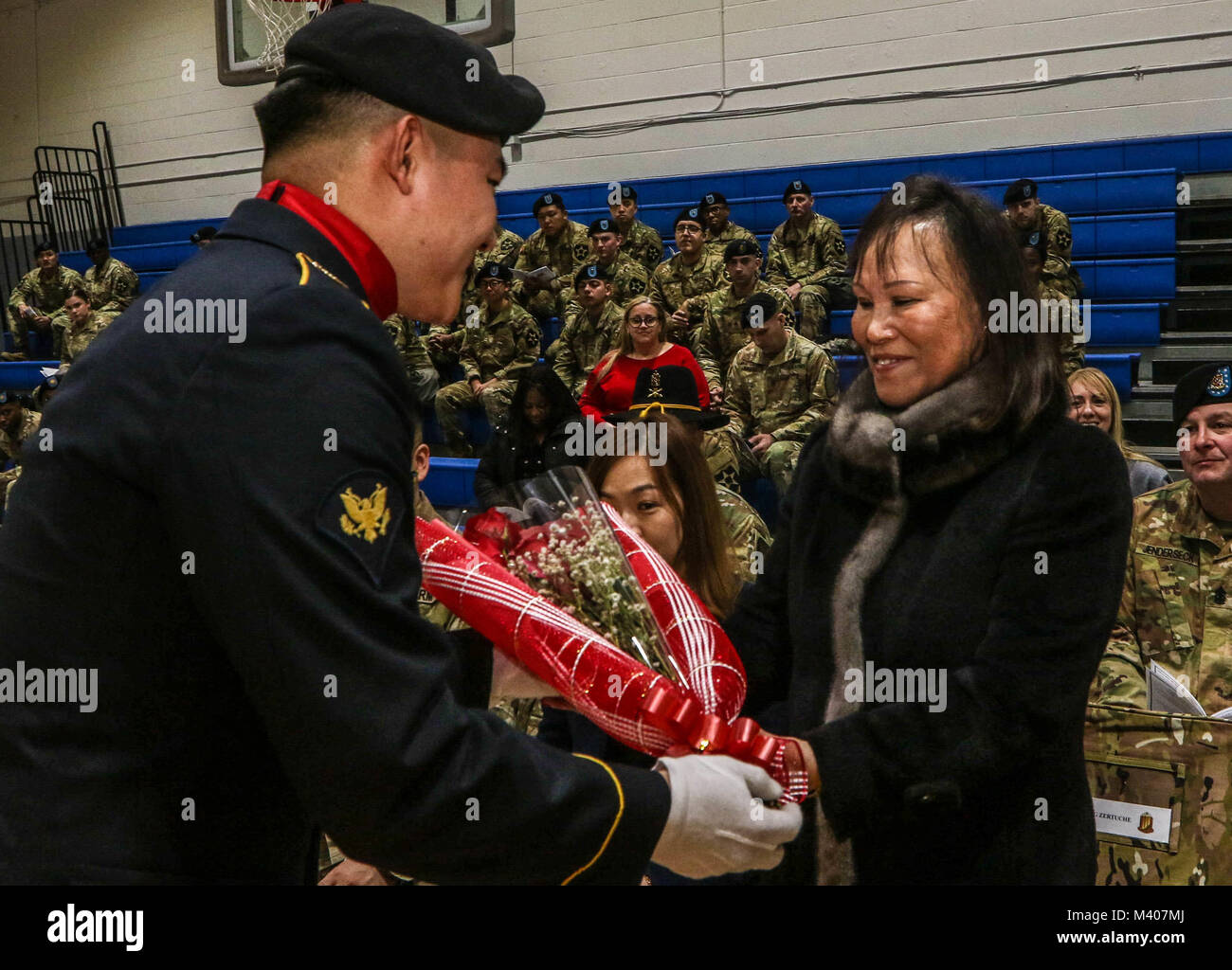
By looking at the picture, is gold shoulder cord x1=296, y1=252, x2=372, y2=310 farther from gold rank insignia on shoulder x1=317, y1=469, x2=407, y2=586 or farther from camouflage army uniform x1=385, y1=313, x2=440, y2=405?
camouflage army uniform x1=385, y1=313, x2=440, y2=405

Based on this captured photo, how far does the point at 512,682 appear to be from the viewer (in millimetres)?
1619

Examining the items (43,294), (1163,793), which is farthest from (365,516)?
(43,294)

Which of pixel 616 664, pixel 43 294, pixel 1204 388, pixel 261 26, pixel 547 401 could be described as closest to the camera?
pixel 616 664

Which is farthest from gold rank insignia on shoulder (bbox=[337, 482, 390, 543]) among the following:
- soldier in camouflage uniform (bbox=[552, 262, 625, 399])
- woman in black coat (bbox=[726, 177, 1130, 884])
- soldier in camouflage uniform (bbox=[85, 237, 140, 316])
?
soldier in camouflage uniform (bbox=[85, 237, 140, 316])

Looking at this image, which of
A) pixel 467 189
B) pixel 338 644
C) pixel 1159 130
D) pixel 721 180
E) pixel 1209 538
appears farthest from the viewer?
pixel 721 180

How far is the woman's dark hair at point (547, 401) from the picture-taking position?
577 centimetres

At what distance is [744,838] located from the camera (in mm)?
1183

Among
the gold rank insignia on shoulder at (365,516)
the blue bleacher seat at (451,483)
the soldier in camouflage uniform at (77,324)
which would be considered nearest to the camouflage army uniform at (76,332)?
the soldier in camouflage uniform at (77,324)

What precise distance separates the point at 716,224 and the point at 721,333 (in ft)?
4.60

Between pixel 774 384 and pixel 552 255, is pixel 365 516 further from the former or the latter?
pixel 552 255

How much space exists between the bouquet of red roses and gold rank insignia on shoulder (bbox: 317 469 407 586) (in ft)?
1.49

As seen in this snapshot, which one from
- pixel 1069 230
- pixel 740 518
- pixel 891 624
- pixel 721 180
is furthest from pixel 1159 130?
pixel 891 624
